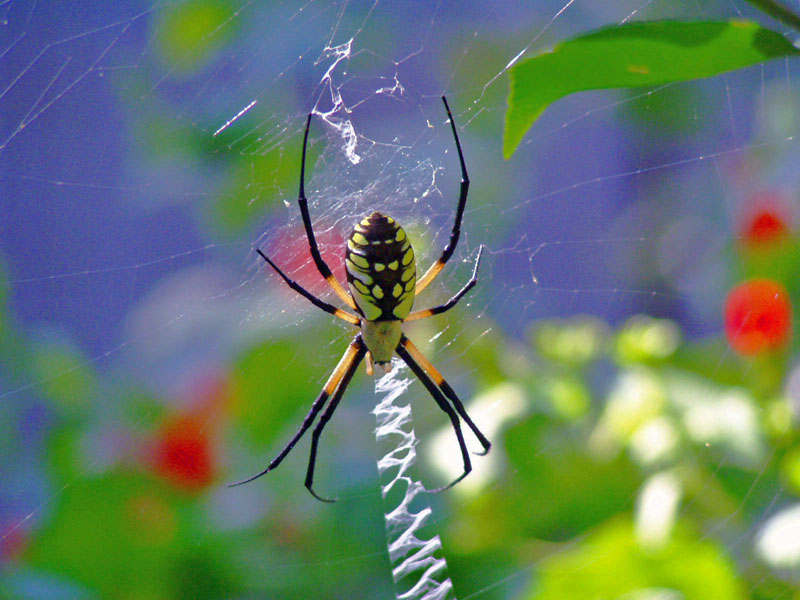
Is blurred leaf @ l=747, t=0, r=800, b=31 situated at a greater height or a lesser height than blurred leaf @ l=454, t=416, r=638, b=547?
lesser

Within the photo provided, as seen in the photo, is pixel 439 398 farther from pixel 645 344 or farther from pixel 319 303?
pixel 645 344

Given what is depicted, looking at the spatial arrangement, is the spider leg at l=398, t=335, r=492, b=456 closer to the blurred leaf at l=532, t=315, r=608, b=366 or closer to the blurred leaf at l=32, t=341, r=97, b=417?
the blurred leaf at l=532, t=315, r=608, b=366

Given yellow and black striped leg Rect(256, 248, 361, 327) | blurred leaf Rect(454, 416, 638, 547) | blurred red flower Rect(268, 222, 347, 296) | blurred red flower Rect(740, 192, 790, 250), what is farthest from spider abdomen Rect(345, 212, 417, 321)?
blurred red flower Rect(740, 192, 790, 250)

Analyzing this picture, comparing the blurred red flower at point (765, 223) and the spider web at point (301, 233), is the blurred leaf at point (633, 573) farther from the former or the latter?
the blurred red flower at point (765, 223)

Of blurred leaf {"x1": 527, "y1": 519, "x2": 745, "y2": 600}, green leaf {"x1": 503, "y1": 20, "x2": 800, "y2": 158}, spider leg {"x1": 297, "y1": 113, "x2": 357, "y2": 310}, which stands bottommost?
blurred leaf {"x1": 527, "y1": 519, "x2": 745, "y2": 600}

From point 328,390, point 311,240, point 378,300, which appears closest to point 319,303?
point 378,300

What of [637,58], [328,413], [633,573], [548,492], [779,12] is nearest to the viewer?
[779,12]

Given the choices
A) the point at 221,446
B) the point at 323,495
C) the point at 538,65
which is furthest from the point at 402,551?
the point at 538,65
